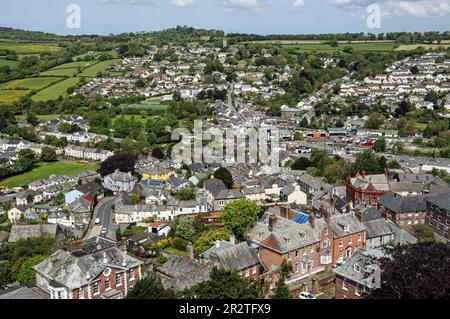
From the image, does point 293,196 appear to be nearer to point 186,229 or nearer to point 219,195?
point 219,195

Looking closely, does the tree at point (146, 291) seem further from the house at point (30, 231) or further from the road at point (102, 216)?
the road at point (102, 216)

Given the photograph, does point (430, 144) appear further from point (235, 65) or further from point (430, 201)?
point (235, 65)

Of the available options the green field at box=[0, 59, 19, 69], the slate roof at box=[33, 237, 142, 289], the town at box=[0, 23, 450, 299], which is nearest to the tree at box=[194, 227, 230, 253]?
the town at box=[0, 23, 450, 299]

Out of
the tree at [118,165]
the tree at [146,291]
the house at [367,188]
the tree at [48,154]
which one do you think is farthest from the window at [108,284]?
the tree at [48,154]

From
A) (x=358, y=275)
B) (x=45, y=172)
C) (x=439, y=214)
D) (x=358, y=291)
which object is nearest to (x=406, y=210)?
(x=439, y=214)

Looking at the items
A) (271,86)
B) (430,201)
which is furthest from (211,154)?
(271,86)

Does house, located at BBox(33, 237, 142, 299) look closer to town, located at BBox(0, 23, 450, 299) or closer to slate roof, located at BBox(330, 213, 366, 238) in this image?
town, located at BBox(0, 23, 450, 299)
